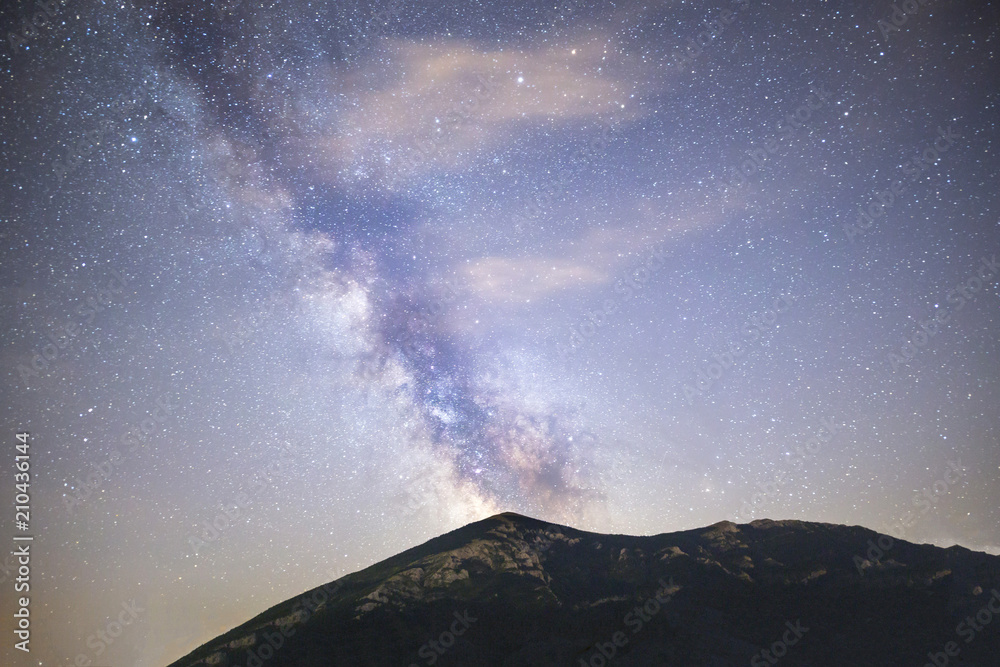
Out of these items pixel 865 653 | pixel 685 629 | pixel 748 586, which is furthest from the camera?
pixel 748 586

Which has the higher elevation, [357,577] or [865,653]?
[357,577]

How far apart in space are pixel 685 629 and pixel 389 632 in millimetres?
35246

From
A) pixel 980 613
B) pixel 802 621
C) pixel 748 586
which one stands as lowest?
pixel 980 613

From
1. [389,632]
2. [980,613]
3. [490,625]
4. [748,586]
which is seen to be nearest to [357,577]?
[389,632]

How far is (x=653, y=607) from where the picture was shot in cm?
6038

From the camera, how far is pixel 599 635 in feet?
183

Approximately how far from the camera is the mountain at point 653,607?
2080 inches

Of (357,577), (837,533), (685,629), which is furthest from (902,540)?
(357,577)

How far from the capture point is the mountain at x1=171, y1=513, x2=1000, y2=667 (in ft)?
173

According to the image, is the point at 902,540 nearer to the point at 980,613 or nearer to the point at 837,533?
the point at 837,533

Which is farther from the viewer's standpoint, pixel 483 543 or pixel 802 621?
pixel 483 543

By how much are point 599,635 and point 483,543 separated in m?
24.9

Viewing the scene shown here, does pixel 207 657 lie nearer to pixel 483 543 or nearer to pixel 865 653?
pixel 483 543

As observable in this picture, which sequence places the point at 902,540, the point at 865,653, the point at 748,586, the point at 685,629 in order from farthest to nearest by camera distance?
the point at 902,540 → the point at 748,586 → the point at 685,629 → the point at 865,653
